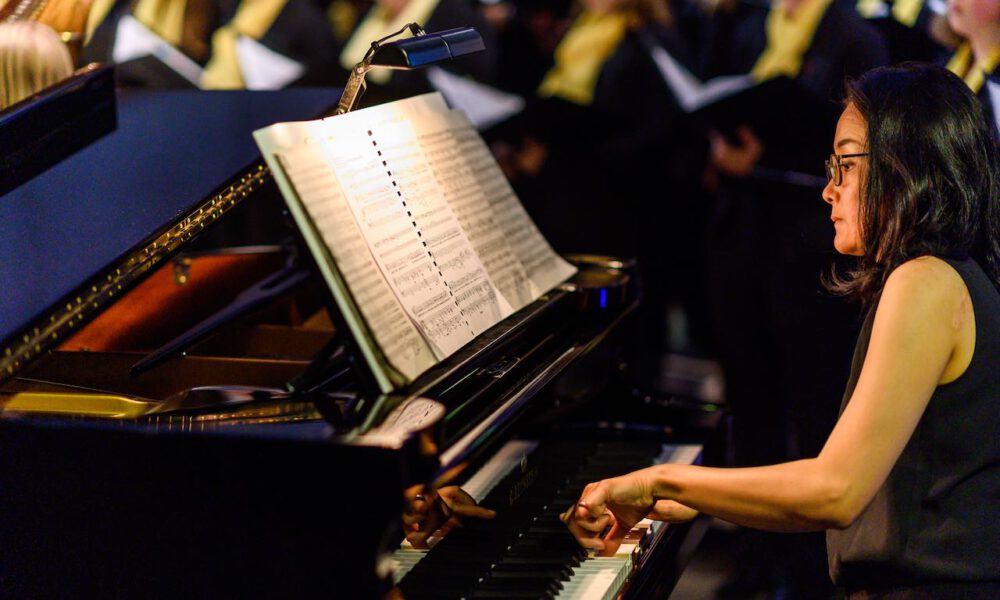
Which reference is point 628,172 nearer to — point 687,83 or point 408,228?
point 687,83

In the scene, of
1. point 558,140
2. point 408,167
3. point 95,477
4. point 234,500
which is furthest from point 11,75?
point 558,140

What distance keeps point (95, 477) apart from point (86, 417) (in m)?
0.09

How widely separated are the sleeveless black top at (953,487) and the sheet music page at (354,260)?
722 millimetres

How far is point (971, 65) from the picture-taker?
113 inches

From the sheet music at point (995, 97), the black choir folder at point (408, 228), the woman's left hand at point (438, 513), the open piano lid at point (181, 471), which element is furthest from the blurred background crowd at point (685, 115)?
the open piano lid at point (181, 471)

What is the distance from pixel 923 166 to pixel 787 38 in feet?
7.27

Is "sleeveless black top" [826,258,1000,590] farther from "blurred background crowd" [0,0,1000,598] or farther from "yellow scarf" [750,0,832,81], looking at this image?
"yellow scarf" [750,0,832,81]

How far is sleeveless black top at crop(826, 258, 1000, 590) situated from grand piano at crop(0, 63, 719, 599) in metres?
0.40

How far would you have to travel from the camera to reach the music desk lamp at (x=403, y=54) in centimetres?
175

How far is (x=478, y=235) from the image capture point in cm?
186

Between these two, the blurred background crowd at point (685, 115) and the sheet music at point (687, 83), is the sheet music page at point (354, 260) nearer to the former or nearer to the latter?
the blurred background crowd at point (685, 115)

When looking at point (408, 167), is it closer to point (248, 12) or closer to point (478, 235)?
point (478, 235)

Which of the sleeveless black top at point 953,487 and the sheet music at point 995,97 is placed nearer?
the sleeveless black top at point 953,487

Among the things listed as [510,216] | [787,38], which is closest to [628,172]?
[787,38]
